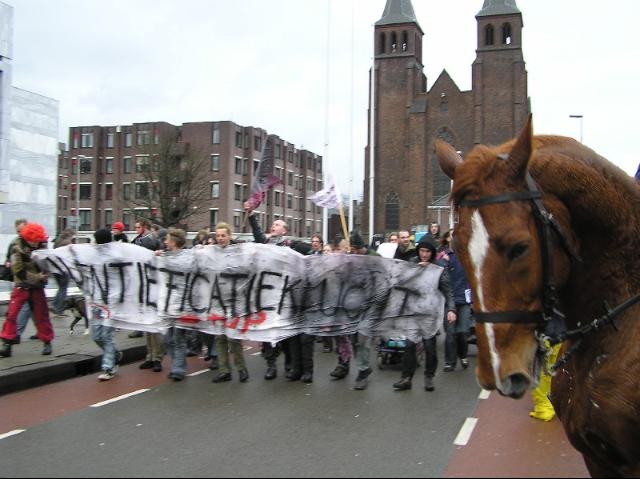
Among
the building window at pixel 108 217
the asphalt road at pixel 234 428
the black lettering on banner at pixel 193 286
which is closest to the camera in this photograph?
the asphalt road at pixel 234 428

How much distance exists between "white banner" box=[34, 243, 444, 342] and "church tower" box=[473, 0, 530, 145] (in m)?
57.1

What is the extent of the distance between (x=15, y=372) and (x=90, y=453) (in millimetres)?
3405

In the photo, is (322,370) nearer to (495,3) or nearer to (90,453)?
(90,453)

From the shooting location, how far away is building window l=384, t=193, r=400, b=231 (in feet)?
214

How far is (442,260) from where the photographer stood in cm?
1069

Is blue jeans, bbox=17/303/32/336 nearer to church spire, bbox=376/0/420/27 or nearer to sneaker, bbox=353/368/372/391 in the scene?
sneaker, bbox=353/368/372/391

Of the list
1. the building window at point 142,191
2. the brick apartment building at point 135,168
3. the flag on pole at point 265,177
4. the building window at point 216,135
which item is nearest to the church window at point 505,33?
the brick apartment building at point 135,168

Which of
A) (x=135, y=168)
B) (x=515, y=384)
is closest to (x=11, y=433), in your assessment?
(x=515, y=384)

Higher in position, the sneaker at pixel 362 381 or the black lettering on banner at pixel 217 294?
the black lettering on banner at pixel 217 294

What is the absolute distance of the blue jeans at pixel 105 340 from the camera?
344 inches

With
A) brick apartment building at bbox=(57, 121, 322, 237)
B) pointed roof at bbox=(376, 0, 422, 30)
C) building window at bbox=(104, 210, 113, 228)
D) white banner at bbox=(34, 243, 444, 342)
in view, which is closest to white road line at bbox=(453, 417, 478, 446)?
white banner at bbox=(34, 243, 444, 342)

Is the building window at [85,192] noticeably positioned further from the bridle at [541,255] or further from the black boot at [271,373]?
the bridle at [541,255]

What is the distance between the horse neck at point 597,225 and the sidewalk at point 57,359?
748cm

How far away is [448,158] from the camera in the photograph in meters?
2.70
